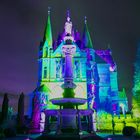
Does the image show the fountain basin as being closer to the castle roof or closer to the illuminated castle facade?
the illuminated castle facade

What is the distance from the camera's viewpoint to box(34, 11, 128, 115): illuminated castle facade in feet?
148

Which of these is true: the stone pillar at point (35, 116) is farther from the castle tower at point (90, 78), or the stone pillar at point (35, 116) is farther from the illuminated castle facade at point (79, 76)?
the castle tower at point (90, 78)

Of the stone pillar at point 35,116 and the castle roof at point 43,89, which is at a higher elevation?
the castle roof at point 43,89

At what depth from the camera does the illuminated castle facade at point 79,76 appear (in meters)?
45.0

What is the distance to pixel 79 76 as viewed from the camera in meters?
47.6

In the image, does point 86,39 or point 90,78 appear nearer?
point 90,78

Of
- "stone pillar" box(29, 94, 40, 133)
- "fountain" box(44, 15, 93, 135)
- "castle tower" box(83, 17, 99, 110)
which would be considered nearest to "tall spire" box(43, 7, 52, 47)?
"castle tower" box(83, 17, 99, 110)

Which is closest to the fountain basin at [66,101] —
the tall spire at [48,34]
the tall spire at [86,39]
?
the tall spire at [48,34]

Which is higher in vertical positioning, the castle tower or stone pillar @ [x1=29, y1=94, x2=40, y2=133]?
the castle tower

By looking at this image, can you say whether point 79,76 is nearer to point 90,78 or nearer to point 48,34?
point 90,78

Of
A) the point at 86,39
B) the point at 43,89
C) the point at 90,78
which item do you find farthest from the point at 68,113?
the point at 86,39

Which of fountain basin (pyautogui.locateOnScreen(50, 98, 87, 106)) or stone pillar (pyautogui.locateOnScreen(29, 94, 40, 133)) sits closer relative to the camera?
fountain basin (pyautogui.locateOnScreen(50, 98, 87, 106))

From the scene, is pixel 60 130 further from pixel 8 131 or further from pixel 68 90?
pixel 8 131

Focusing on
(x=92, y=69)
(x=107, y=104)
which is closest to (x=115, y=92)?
(x=107, y=104)
